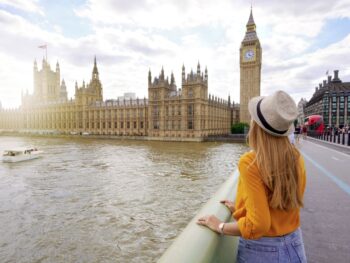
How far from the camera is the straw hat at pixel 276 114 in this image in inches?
59.6

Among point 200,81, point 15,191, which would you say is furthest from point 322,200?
point 200,81

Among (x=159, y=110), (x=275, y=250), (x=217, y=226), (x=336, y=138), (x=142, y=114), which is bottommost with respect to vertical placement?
(x=336, y=138)

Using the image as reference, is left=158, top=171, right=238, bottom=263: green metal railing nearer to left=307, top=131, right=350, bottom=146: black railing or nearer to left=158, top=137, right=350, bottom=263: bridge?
left=158, top=137, right=350, bottom=263: bridge

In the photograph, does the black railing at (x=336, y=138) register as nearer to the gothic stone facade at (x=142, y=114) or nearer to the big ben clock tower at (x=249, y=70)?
the gothic stone facade at (x=142, y=114)

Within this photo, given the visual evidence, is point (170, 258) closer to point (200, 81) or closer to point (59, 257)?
point (59, 257)

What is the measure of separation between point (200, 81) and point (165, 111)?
11.6 m

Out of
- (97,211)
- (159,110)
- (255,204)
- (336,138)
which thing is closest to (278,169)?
(255,204)

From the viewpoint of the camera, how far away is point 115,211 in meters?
11.5

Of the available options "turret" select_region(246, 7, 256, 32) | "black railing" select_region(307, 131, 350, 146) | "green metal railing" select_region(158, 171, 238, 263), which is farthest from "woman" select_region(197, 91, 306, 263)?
"turret" select_region(246, 7, 256, 32)

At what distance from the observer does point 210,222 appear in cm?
170

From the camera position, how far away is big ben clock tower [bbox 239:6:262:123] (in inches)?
2682

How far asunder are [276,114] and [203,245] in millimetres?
950

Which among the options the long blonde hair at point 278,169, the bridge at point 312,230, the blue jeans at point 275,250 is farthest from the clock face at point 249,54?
the blue jeans at point 275,250

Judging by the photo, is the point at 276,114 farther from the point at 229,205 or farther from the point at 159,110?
the point at 159,110
